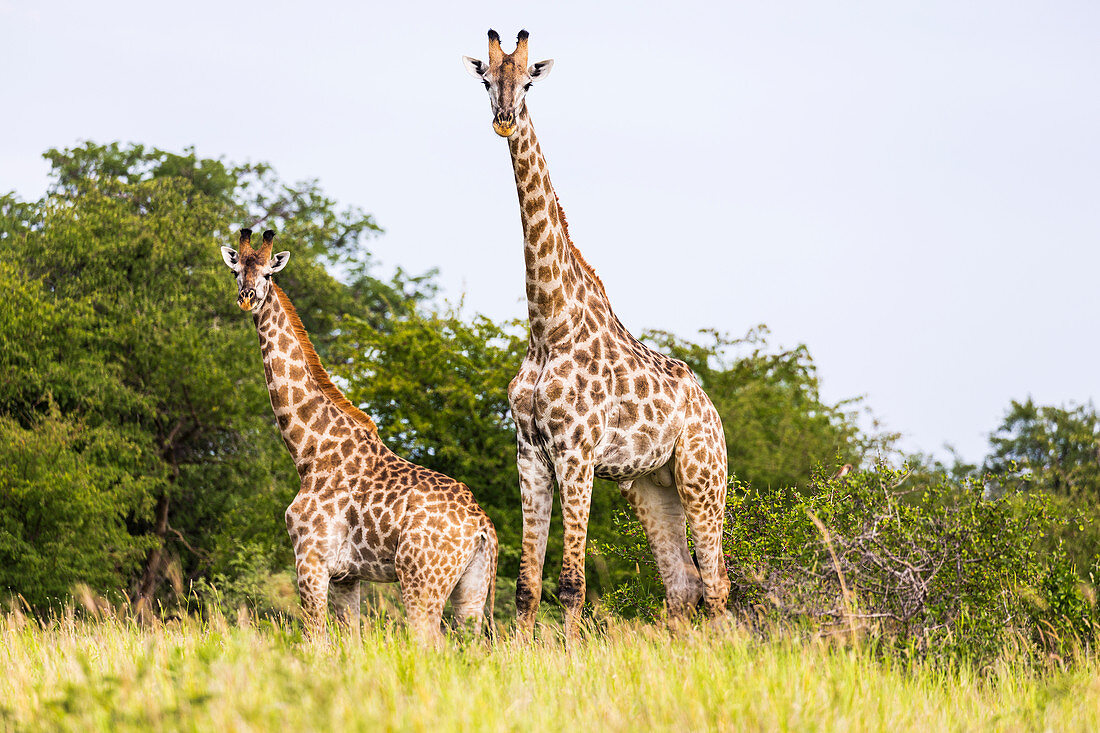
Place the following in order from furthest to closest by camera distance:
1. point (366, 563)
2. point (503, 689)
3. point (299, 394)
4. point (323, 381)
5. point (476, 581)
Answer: point (323, 381) < point (299, 394) < point (476, 581) < point (366, 563) < point (503, 689)

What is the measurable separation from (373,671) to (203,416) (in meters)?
21.1

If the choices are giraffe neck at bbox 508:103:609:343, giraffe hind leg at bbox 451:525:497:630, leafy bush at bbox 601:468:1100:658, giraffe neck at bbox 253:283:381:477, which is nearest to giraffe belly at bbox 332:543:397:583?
giraffe hind leg at bbox 451:525:497:630

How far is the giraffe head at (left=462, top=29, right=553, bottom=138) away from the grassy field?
11.3ft

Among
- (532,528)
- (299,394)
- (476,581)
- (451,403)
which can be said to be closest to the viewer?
(532,528)

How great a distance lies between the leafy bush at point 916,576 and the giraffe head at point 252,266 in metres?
4.45

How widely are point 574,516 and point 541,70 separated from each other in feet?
10.1

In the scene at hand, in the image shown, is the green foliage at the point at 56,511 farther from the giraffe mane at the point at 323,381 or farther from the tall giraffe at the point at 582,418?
the tall giraffe at the point at 582,418

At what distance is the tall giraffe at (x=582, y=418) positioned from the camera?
7180 millimetres

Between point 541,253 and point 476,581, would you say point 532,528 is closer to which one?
point 476,581

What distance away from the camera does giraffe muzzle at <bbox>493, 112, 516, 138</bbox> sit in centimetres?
702

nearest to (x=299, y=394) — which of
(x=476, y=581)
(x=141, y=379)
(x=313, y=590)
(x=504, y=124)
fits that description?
(x=313, y=590)

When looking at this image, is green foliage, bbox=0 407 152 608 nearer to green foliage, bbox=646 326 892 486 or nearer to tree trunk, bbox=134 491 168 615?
tree trunk, bbox=134 491 168 615

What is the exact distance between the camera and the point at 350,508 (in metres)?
7.89

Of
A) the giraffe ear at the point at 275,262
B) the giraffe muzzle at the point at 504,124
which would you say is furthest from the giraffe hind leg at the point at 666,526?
the giraffe ear at the point at 275,262
